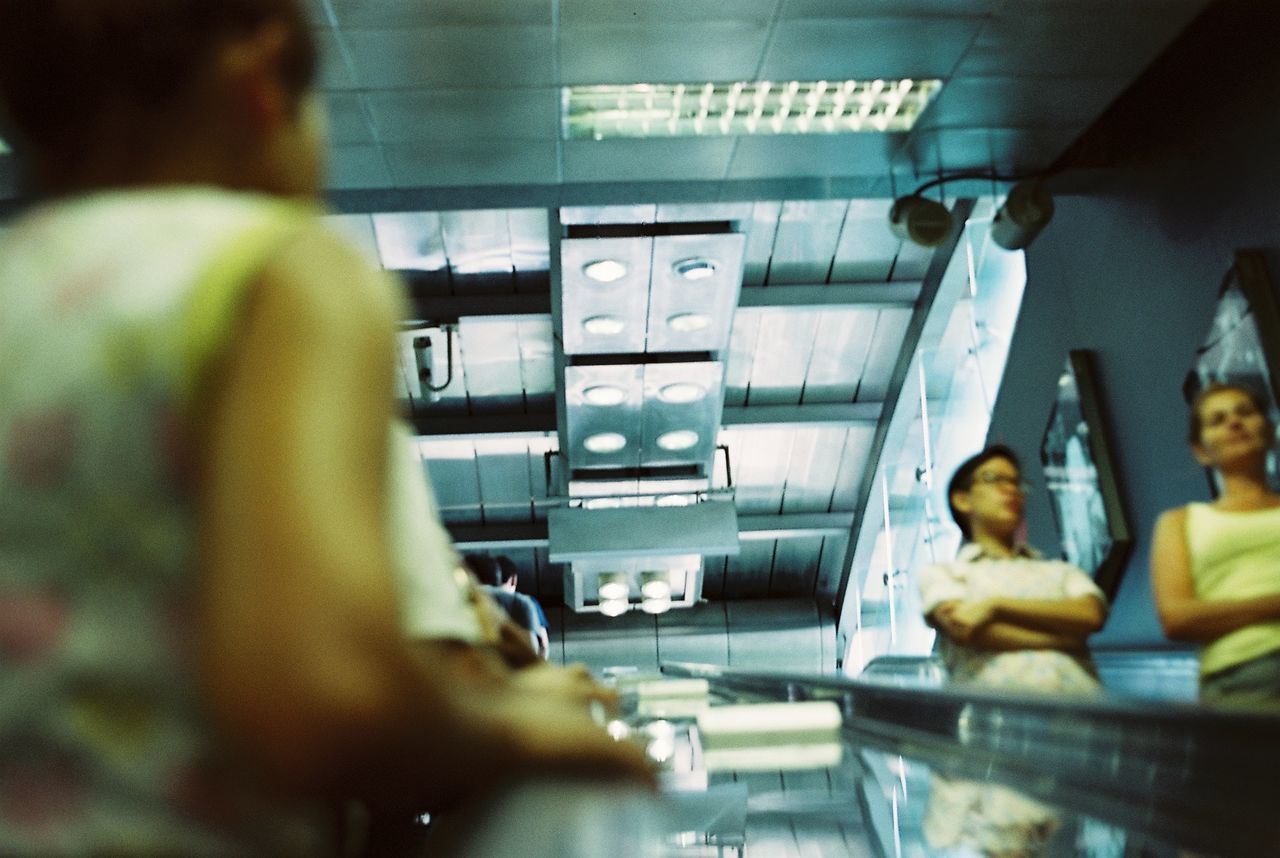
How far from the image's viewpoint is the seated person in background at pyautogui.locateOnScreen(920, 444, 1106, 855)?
10.2 feet

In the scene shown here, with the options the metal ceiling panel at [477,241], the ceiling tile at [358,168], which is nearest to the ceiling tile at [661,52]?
the ceiling tile at [358,168]

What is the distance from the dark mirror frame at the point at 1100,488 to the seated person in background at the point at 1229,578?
4369 mm

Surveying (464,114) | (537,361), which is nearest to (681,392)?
(537,361)

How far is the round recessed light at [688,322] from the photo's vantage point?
1002cm

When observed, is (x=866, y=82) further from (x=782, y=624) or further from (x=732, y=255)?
(x=782, y=624)

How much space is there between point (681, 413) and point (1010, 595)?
8.65m

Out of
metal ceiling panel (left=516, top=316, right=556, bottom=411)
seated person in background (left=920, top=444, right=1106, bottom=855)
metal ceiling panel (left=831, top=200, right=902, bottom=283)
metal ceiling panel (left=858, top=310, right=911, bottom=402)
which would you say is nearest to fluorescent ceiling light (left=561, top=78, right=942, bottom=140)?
seated person in background (left=920, top=444, right=1106, bottom=855)

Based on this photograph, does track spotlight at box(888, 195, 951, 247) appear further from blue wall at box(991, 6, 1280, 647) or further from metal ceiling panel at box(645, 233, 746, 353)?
metal ceiling panel at box(645, 233, 746, 353)

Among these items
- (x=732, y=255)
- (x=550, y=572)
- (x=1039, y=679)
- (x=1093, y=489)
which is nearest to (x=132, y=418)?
(x=1039, y=679)

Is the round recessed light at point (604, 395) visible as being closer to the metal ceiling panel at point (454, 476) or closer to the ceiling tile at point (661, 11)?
the metal ceiling panel at point (454, 476)

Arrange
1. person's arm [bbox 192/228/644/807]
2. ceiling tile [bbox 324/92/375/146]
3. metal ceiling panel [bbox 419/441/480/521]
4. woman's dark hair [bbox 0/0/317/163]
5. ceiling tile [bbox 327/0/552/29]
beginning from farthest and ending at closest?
metal ceiling panel [bbox 419/441/480/521], ceiling tile [bbox 324/92/375/146], ceiling tile [bbox 327/0/552/29], woman's dark hair [bbox 0/0/317/163], person's arm [bbox 192/228/644/807]

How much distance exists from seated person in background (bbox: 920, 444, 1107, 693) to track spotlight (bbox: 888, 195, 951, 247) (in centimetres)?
444

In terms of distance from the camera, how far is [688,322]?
10125 mm

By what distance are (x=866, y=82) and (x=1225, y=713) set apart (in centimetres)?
528
